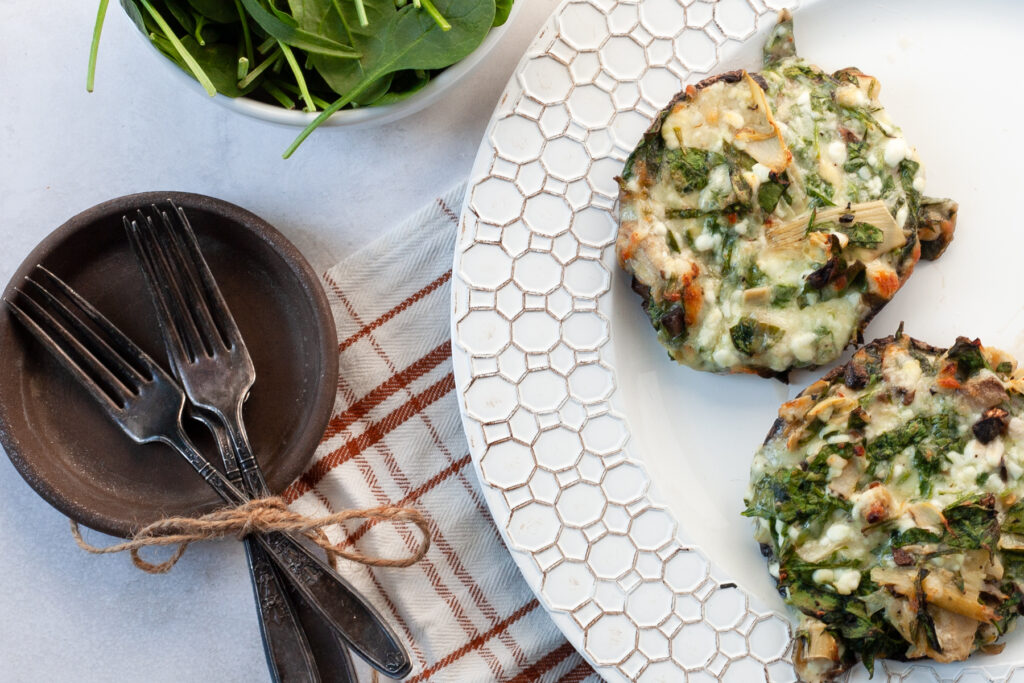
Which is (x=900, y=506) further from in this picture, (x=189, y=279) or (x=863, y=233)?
(x=189, y=279)

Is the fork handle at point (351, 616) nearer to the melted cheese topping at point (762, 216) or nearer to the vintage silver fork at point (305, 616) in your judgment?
the vintage silver fork at point (305, 616)

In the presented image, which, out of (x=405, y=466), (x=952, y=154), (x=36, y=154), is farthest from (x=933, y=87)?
(x=36, y=154)

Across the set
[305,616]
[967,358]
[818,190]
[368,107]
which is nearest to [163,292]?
[368,107]

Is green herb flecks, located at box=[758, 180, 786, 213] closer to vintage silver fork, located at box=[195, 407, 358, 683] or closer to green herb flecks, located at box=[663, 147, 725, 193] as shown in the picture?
green herb flecks, located at box=[663, 147, 725, 193]

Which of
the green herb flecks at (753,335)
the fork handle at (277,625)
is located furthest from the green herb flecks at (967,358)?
→ the fork handle at (277,625)

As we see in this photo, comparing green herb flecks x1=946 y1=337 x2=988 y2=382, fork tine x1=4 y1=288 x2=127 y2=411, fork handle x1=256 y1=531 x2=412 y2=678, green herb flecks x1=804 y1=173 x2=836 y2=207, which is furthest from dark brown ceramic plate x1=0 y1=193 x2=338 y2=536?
green herb flecks x1=946 y1=337 x2=988 y2=382

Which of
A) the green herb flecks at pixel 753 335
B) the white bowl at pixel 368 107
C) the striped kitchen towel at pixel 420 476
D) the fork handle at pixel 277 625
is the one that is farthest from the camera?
the striped kitchen towel at pixel 420 476
